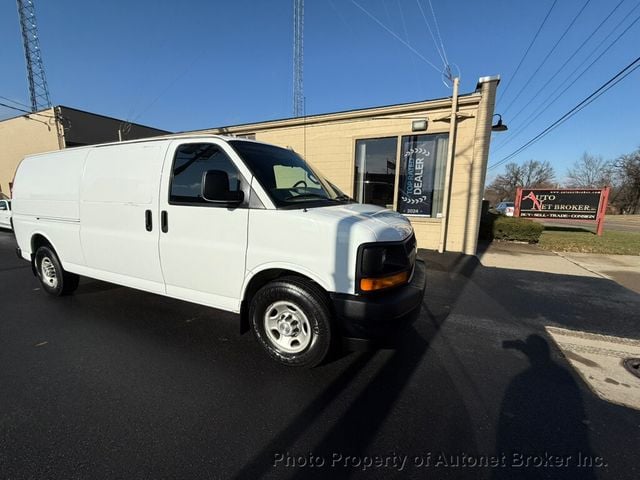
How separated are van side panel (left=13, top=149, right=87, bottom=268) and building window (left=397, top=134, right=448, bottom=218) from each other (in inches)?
302

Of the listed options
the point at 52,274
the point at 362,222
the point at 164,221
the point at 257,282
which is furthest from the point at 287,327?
the point at 52,274

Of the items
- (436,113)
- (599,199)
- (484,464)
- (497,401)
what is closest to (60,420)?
(484,464)

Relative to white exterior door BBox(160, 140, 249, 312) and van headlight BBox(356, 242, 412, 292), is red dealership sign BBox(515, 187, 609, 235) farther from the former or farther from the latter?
white exterior door BBox(160, 140, 249, 312)

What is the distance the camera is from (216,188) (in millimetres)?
2775

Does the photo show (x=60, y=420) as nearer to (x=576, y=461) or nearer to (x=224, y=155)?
(x=224, y=155)

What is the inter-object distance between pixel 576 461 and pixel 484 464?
0.62 meters

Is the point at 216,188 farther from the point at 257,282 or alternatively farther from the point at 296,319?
the point at 296,319

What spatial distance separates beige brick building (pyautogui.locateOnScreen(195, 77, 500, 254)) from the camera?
319 inches

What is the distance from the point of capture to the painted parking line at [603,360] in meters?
2.74

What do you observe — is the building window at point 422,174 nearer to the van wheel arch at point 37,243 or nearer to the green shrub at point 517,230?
the green shrub at point 517,230

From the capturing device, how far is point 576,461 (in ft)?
6.58

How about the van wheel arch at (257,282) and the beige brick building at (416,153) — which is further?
the beige brick building at (416,153)

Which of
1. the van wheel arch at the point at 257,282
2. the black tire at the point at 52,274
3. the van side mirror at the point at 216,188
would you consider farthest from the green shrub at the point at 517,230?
the black tire at the point at 52,274

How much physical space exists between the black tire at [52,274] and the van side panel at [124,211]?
103 cm
